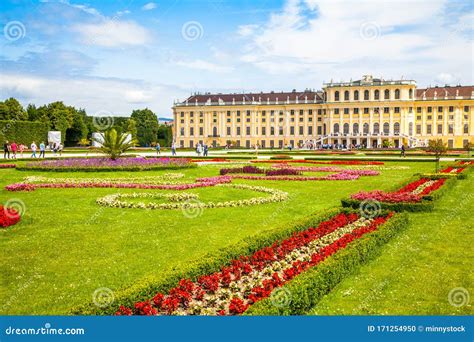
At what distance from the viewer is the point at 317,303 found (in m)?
5.41

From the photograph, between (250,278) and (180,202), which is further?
(180,202)

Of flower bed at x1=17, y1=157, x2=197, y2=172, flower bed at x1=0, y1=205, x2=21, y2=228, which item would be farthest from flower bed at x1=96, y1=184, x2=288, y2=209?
flower bed at x1=17, y1=157, x2=197, y2=172

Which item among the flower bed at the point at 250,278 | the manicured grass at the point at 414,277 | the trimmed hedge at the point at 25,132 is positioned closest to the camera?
the flower bed at the point at 250,278

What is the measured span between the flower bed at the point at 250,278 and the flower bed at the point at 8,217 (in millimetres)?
4602

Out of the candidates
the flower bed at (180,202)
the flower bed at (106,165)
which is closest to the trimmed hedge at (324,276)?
the flower bed at (180,202)

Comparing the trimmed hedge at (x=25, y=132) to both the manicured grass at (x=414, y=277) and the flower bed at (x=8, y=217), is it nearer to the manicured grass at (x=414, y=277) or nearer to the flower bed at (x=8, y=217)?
the flower bed at (x=8, y=217)

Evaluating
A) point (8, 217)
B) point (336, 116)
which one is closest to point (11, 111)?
point (336, 116)

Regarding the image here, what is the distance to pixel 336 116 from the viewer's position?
7250cm

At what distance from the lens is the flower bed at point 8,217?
8836 millimetres

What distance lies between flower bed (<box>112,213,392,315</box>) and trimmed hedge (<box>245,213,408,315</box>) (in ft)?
0.75

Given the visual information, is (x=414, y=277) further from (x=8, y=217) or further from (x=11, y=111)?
(x=11, y=111)

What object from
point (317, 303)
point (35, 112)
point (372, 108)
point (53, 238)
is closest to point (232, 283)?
point (317, 303)

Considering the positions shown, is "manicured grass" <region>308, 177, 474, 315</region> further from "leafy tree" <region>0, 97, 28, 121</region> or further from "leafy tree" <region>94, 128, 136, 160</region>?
"leafy tree" <region>0, 97, 28, 121</region>

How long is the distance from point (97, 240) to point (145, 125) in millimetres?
72013
